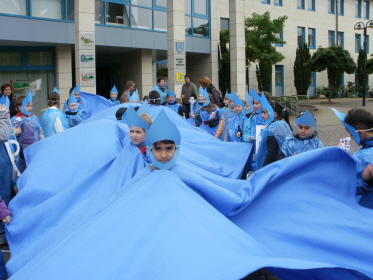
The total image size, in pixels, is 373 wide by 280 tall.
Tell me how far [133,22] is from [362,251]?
19.2 meters

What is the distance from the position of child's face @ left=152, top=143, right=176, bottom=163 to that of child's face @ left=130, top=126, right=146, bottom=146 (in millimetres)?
1249

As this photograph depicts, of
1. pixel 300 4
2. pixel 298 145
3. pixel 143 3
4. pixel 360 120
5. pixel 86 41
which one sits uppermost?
pixel 300 4

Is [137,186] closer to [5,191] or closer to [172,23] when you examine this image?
[5,191]

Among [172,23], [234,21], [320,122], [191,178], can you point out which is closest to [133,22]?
[172,23]

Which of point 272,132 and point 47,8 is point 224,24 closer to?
point 47,8

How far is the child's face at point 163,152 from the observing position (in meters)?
3.93

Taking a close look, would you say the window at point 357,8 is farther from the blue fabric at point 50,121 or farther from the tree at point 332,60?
the blue fabric at point 50,121

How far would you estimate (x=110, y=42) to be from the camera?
802 inches

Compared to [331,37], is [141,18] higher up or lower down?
lower down

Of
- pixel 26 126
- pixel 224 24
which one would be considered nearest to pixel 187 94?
pixel 26 126

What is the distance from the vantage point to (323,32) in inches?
1484

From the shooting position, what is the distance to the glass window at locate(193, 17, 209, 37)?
79.6 ft

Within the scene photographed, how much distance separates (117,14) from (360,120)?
18.2m

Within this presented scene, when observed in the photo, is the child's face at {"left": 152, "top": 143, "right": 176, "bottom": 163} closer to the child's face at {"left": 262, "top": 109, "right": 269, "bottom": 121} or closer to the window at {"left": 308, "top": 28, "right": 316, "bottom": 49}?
the child's face at {"left": 262, "top": 109, "right": 269, "bottom": 121}
